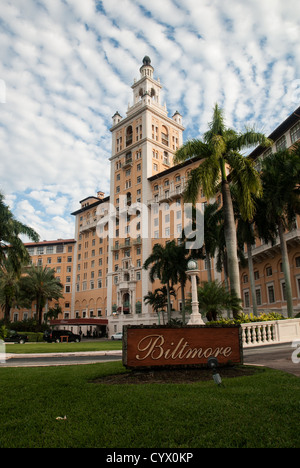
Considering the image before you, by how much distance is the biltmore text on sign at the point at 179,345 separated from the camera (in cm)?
830

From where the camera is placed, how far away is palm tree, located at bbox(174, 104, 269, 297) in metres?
19.0

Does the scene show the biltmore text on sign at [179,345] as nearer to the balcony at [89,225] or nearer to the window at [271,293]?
the window at [271,293]

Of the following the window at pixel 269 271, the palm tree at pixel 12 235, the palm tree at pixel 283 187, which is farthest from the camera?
the window at pixel 269 271

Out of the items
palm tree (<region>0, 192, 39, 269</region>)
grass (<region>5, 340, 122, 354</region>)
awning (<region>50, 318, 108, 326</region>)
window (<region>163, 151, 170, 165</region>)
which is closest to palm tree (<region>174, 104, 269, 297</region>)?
grass (<region>5, 340, 122, 354</region>)

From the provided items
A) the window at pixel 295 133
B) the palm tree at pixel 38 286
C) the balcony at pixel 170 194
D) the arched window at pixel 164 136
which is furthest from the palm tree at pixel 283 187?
the palm tree at pixel 38 286

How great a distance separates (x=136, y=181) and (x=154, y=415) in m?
67.5

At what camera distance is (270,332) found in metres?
17.2

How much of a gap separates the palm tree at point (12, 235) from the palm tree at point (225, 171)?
659 inches

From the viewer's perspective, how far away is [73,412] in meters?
5.17

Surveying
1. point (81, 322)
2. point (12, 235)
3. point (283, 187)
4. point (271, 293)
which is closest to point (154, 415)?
point (283, 187)

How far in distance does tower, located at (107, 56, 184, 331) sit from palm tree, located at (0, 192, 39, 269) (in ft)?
114

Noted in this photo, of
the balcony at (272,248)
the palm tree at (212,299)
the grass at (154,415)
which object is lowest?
the grass at (154,415)
